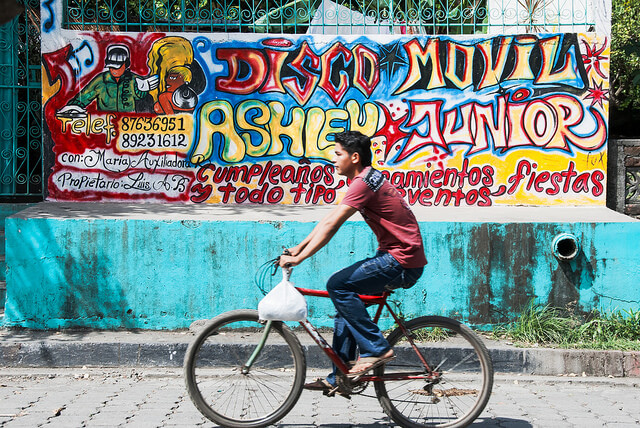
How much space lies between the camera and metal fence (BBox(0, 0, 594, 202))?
25.2 ft

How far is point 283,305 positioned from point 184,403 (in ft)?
4.44

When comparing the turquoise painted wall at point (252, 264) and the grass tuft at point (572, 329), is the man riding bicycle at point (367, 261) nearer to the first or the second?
the turquoise painted wall at point (252, 264)

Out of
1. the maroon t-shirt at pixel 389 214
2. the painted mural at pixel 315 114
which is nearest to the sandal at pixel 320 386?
the maroon t-shirt at pixel 389 214

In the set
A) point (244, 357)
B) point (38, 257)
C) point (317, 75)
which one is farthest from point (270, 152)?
point (244, 357)

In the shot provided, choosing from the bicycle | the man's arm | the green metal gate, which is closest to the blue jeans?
the bicycle

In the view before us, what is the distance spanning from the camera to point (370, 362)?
4.22 m

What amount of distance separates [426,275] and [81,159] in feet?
12.7

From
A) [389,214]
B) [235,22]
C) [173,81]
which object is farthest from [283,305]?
[235,22]

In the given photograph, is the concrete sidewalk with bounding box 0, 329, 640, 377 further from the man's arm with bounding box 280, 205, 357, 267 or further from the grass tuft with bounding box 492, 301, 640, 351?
the man's arm with bounding box 280, 205, 357, 267

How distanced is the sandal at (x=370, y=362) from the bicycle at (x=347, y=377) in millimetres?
51

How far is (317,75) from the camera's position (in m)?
7.66

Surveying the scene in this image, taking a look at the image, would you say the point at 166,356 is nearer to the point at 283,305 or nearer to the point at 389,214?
the point at 283,305

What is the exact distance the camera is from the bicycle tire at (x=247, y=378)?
428 cm

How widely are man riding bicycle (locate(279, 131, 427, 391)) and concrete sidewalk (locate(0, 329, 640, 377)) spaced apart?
75.0 inches
